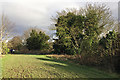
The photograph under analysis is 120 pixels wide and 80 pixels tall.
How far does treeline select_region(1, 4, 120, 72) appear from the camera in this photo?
6638 mm

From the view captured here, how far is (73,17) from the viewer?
15.8 meters

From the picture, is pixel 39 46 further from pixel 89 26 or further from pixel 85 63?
pixel 85 63

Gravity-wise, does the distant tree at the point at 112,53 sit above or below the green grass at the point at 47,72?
above

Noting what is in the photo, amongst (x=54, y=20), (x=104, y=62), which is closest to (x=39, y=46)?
(x=54, y=20)

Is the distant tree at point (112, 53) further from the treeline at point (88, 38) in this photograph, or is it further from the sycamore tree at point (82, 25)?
the sycamore tree at point (82, 25)

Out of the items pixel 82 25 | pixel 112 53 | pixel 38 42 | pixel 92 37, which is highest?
pixel 82 25

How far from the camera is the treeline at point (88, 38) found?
6.64 meters

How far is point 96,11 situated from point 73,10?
3.97m

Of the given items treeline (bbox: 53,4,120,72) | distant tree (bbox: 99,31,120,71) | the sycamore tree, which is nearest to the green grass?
distant tree (bbox: 99,31,120,71)

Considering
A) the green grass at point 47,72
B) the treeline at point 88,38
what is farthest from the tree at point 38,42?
the green grass at point 47,72

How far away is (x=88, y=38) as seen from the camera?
10.5 m

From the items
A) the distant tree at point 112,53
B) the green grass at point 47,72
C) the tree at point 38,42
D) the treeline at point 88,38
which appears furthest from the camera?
the tree at point 38,42

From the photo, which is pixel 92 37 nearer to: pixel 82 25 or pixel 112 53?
pixel 112 53

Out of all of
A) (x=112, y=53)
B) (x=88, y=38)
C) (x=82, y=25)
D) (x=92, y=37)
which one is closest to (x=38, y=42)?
(x=82, y=25)
